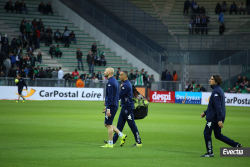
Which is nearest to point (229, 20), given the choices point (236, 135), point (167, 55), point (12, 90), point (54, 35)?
point (167, 55)

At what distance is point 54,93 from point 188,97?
12752mm

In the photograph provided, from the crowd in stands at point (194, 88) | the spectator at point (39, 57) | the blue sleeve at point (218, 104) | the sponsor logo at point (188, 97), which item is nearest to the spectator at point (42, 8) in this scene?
the spectator at point (39, 57)

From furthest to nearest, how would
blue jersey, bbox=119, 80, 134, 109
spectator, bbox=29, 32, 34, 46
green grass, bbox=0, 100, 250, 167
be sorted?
spectator, bbox=29, 32, 34, 46 → blue jersey, bbox=119, 80, 134, 109 → green grass, bbox=0, 100, 250, 167

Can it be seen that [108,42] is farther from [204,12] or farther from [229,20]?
[229,20]

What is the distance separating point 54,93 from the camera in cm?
3519

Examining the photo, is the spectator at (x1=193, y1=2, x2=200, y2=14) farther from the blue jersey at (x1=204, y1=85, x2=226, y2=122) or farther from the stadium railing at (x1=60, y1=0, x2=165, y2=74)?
the blue jersey at (x1=204, y1=85, x2=226, y2=122)

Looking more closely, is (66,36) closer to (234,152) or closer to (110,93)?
(110,93)

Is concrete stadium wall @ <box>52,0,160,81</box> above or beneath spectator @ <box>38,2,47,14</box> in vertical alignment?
beneath

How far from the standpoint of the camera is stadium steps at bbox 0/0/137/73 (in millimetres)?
43875

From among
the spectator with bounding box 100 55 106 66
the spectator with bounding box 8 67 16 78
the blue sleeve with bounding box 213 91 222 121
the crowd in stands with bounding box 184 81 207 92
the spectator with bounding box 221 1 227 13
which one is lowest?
the crowd in stands with bounding box 184 81 207 92

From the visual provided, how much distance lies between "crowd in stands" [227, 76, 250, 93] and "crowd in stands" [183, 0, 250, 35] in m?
12.0

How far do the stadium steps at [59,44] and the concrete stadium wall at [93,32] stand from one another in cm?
47

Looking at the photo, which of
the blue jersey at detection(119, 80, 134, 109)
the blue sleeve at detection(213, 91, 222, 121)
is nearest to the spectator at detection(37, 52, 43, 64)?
the blue jersey at detection(119, 80, 134, 109)

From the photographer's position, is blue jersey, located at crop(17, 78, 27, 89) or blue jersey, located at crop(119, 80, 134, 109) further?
blue jersey, located at crop(17, 78, 27, 89)
